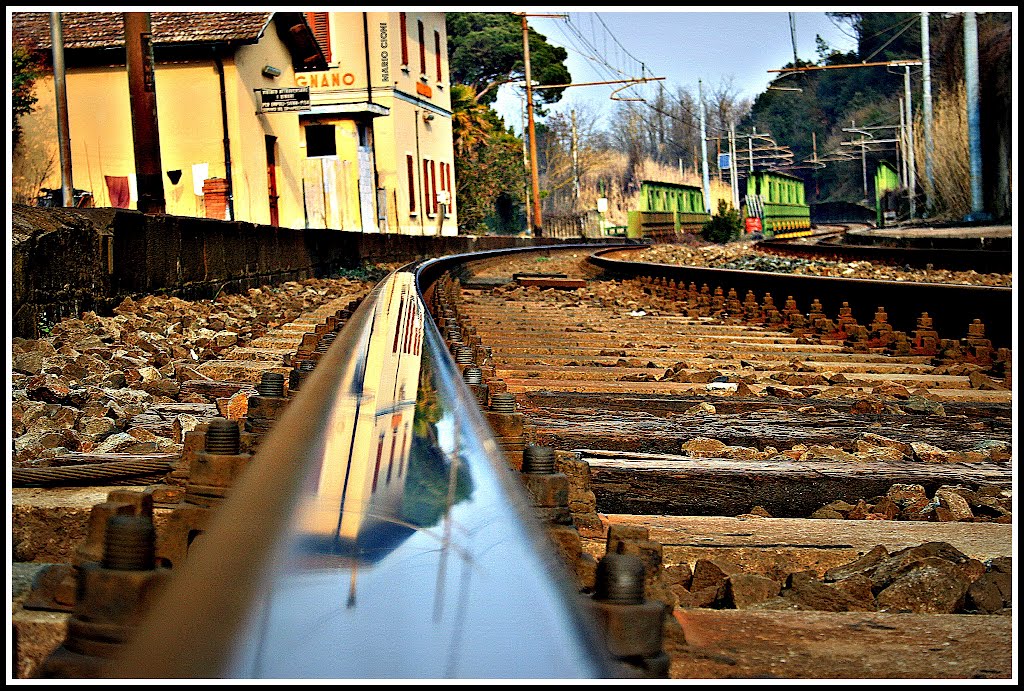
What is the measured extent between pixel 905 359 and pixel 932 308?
759mm

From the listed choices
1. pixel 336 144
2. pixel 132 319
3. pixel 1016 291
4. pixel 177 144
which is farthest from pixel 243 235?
pixel 336 144

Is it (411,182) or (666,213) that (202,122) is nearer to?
(411,182)

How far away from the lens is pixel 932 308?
20.9ft

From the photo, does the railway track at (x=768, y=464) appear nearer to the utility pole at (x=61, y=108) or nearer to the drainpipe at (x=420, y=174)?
the utility pole at (x=61, y=108)

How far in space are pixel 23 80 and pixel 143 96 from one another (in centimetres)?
1071

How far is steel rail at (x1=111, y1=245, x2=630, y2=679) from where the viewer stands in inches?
30.9

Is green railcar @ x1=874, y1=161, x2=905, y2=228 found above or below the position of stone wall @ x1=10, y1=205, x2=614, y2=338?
above

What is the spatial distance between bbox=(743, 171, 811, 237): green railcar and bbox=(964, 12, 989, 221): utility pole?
28.8 metres

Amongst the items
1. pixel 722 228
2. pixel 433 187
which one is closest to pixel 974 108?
pixel 433 187

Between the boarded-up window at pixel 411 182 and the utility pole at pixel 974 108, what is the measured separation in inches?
662

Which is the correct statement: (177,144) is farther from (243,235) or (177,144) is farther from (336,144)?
(243,235)

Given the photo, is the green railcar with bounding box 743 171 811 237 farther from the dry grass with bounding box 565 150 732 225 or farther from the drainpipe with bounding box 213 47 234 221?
the drainpipe with bounding box 213 47 234 221

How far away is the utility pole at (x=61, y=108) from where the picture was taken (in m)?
15.8

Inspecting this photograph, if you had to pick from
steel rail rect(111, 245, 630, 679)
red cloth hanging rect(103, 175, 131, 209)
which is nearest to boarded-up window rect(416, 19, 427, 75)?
red cloth hanging rect(103, 175, 131, 209)
